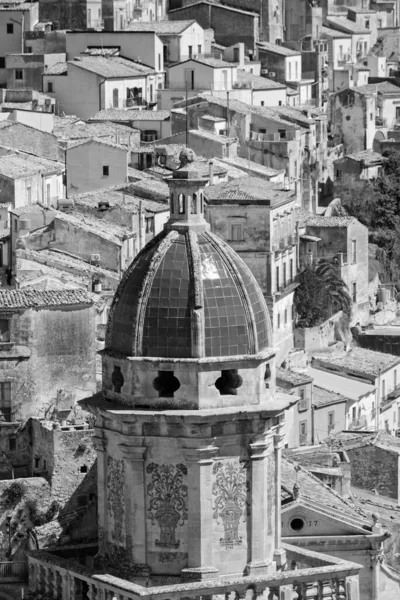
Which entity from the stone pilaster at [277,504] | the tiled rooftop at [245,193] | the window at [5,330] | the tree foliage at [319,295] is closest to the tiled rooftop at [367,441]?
the window at [5,330]

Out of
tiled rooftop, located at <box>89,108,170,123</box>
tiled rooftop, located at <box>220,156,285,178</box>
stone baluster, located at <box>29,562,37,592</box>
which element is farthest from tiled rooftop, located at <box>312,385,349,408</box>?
stone baluster, located at <box>29,562,37,592</box>

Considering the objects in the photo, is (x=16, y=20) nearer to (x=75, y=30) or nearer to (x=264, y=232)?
(x=75, y=30)

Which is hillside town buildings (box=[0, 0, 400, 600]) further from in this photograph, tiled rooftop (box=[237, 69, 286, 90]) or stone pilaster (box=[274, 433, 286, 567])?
tiled rooftop (box=[237, 69, 286, 90])

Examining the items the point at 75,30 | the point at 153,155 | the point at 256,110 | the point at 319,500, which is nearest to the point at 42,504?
the point at 319,500

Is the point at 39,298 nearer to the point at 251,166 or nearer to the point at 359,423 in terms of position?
the point at 359,423

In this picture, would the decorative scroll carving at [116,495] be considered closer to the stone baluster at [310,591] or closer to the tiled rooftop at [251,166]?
the stone baluster at [310,591]

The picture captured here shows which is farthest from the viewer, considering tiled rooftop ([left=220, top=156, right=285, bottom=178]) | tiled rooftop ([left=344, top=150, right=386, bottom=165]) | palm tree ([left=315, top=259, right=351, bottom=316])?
tiled rooftop ([left=344, top=150, right=386, bottom=165])
